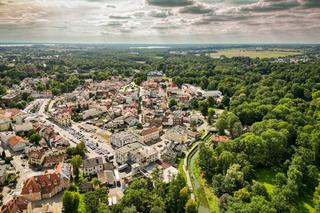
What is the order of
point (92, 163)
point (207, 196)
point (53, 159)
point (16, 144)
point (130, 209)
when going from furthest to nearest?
point (16, 144) < point (53, 159) < point (92, 163) < point (207, 196) < point (130, 209)

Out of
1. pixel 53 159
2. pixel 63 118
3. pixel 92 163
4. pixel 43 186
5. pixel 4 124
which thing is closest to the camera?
pixel 43 186

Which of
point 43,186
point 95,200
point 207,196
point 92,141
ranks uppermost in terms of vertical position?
point 95,200

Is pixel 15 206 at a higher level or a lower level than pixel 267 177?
higher

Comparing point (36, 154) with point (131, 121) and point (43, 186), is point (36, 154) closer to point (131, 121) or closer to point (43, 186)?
point (43, 186)

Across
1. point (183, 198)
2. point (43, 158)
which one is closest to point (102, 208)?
point (183, 198)

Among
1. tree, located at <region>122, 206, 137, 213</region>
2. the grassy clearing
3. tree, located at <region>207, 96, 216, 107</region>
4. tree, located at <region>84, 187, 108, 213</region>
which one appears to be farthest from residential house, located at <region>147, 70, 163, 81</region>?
tree, located at <region>122, 206, 137, 213</region>

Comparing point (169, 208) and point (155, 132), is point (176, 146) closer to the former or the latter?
point (155, 132)

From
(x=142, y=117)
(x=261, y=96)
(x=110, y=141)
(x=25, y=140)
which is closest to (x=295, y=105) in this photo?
(x=261, y=96)
